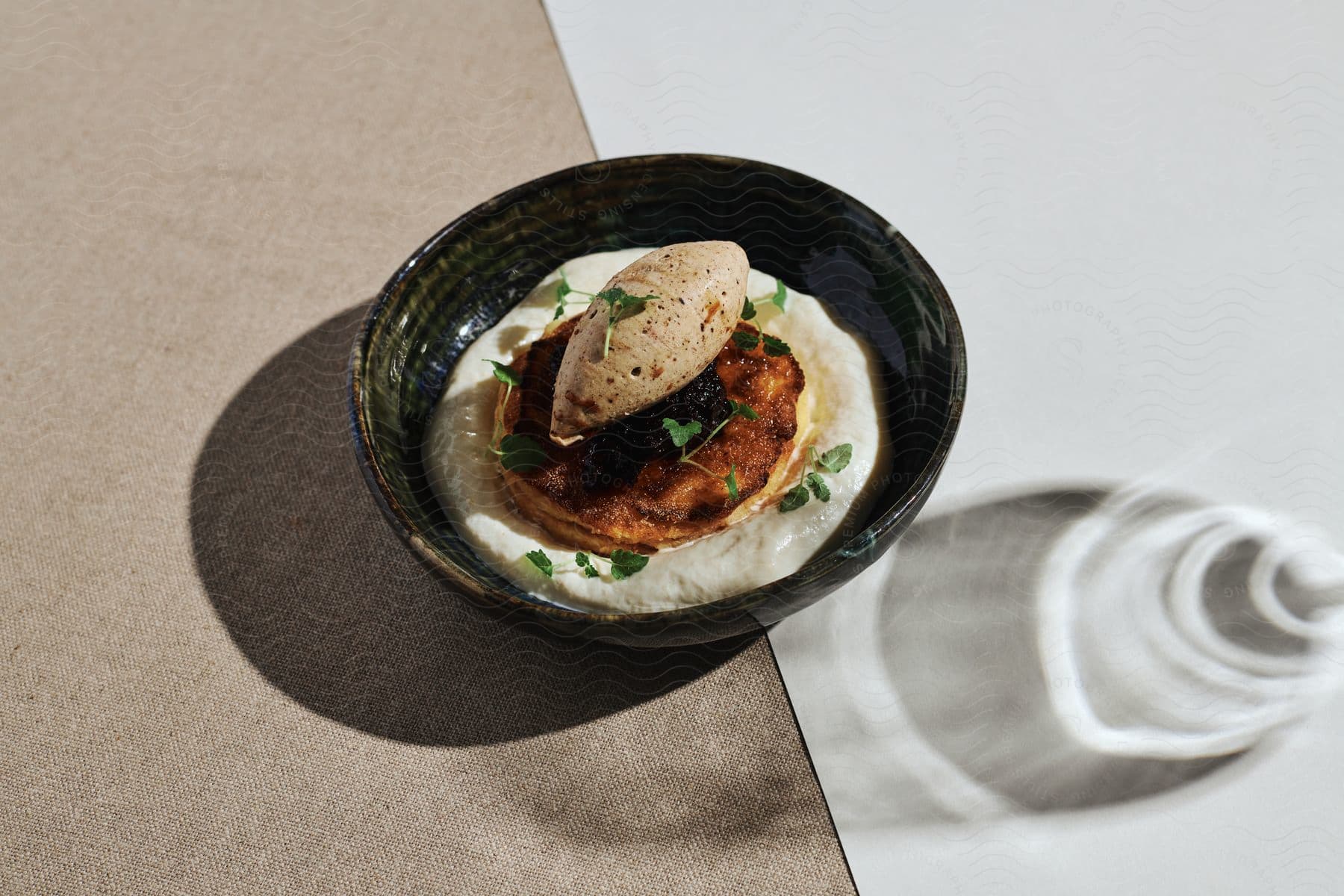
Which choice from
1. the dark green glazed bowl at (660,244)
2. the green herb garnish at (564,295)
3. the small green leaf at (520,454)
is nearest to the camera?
A: the dark green glazed bowl at (660,244)

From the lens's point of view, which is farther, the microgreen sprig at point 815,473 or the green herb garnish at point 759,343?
the green herb garnish at point 759,343

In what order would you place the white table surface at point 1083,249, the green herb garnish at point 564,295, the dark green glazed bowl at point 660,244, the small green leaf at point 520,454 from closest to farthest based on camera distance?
the dark green glazed bowl at point 660,244 → the white table surface at point 1083,249 → the small green leaf at point 520,454 → the green herb garnish at point 564,295

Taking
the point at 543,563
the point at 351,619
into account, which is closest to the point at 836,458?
the point at 543,563

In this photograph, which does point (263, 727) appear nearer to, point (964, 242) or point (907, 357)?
point (907, 357)

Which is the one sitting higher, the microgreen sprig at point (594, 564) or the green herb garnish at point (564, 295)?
the green herb garnish at point (564, 295)

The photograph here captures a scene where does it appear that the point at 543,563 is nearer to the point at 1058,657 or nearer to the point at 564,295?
the point at 564,295

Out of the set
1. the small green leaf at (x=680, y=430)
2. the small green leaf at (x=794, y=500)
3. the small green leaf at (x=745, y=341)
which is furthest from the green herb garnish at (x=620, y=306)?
the small green leaf at (x=794, y=500)

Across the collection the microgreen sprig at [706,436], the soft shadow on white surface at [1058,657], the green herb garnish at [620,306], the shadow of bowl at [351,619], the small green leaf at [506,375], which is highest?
the green herb garnish at [620,306]

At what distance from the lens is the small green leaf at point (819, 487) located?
1463mm

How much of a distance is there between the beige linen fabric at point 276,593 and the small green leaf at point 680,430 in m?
0.38

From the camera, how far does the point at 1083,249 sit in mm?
2127

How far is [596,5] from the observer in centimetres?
270

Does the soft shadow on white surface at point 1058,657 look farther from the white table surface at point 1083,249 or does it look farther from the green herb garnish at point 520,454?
the green herb garnish at point 520,454

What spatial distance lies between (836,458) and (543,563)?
48cm
